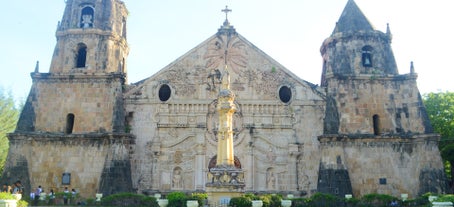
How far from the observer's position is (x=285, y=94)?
76.6 feet

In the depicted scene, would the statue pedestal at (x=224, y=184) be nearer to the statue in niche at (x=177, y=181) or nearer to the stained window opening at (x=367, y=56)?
the statue in niche at (x=177, y=181)

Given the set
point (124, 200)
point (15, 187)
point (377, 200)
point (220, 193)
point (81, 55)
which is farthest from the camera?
point (81, 55)

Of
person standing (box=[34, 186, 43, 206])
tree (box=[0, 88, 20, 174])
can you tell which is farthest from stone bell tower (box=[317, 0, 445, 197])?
tree (box=[0, 88, 20, 174])

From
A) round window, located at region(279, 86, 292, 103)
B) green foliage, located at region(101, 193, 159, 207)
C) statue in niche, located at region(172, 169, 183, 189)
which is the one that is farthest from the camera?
round window, located at region(279, 86, 292, 103)

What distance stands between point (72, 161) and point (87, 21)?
25.4 feet

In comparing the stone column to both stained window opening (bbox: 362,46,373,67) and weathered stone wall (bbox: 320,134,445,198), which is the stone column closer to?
weathered stone wall (bbox: 320,134,445,198)

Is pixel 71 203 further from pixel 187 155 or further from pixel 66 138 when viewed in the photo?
pixel 187 155

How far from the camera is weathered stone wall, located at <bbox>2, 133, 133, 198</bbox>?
20.7 meters

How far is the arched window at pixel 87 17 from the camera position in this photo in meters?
23.8

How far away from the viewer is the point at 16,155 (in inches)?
829

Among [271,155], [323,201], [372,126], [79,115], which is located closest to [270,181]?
[271,155]

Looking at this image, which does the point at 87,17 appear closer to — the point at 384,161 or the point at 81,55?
the point at 81,55

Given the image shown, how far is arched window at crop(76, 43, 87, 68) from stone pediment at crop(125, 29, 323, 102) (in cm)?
309

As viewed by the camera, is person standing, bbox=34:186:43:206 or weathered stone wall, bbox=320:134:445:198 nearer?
person standing, bbox=34:186:43:206
